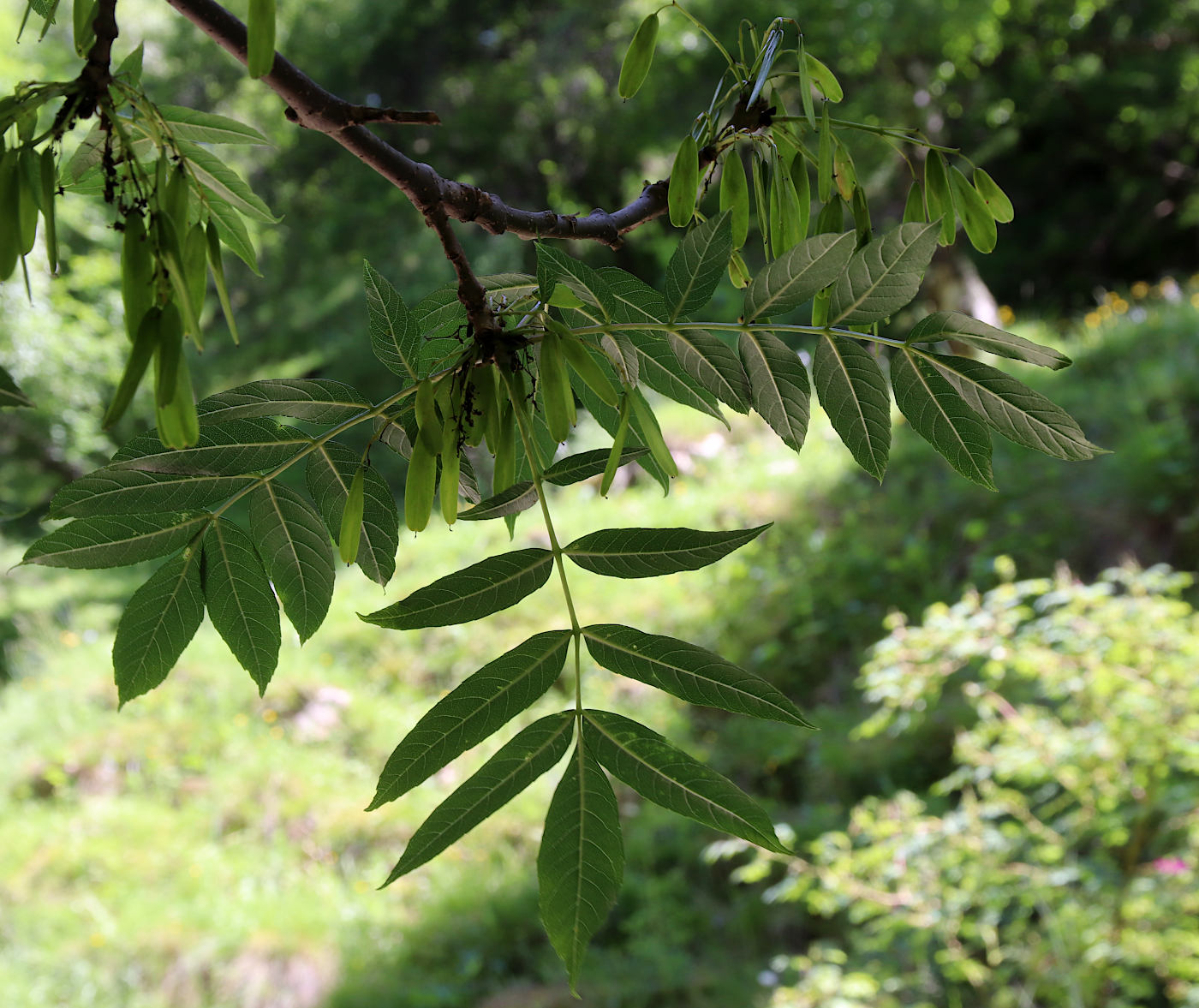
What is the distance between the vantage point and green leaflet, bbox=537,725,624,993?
0.45m

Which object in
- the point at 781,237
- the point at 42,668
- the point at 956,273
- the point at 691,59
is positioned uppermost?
the point at 691,59

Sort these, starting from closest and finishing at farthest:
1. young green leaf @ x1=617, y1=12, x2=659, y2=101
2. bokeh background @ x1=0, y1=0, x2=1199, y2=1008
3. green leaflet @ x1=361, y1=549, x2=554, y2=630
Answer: green leaflet @ x1=361, y1=549, x2=554, y2=630
young green leaf @ x1=617, y1=12, x2=659, y2=101
bokeh background @ x1=0, y1=0, x2=1199, y2=1008

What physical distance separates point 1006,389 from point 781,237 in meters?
0.16

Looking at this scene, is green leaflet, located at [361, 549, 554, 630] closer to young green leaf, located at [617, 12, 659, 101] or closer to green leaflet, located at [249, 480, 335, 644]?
green leaflet, located at [249, 480, 335, 644]

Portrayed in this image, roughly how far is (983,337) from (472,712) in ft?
1.08

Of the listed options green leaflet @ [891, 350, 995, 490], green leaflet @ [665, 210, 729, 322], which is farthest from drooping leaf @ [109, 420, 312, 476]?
green leaflet @ [891, 350, 995, 490]

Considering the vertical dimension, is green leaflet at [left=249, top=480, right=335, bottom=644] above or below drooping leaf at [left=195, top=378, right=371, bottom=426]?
below

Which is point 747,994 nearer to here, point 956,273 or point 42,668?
point 42,668

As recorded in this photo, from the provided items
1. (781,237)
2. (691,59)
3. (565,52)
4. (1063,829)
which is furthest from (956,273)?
(781,237)

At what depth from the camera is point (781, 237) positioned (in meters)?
0.60

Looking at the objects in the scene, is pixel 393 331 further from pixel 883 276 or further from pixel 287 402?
pixel 883 276

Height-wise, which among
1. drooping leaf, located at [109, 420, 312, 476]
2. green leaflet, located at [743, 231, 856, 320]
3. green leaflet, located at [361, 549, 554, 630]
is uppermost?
green leaflet, located at [743, 231, 856, 320]

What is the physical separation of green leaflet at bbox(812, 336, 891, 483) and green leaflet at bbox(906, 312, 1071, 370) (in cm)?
4

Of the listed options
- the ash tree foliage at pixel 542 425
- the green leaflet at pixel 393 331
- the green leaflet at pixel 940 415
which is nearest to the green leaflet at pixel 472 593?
the ash tree foliage at pixel 542 425
